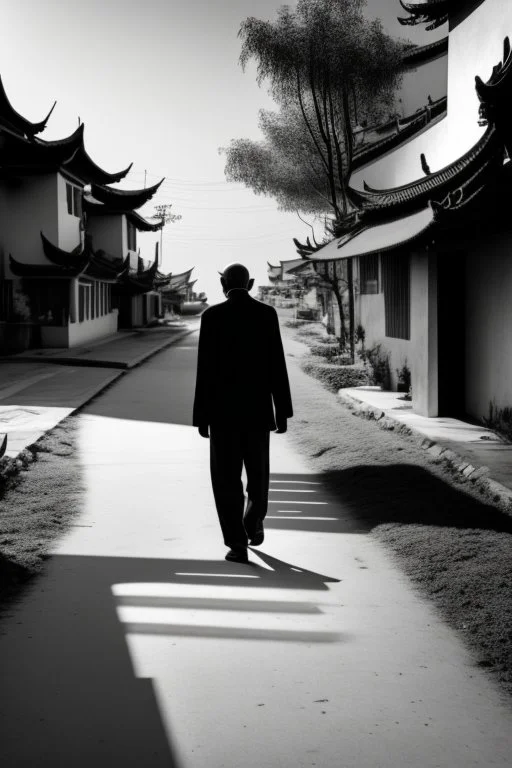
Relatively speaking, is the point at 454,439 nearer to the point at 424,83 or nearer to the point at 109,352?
the point at 109,352

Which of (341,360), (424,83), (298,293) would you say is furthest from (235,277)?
(298,293)

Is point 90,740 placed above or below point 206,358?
below

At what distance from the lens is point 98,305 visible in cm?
3647

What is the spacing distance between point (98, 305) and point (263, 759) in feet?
111

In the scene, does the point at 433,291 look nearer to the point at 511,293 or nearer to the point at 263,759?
the point at 511,293

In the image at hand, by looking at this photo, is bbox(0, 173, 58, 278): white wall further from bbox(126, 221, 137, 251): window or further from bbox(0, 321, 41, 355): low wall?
bbox(126, 221, 137, 251): window

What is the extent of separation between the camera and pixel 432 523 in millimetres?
6879

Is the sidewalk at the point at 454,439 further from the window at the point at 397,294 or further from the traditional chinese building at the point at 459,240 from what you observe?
the window at the point at 397,294

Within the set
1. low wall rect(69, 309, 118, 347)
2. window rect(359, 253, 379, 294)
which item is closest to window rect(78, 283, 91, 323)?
low wall rect(69, 309, 118, 347)

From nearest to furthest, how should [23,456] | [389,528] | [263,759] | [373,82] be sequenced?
1. [263,759]
2. [389,528]
3. [23,456]
4. [373,82]

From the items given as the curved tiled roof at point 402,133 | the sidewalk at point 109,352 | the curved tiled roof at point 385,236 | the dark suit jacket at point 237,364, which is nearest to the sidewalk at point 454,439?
the curved tiled roof at point 385,236

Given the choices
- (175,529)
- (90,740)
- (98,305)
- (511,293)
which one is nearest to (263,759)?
(90,740)

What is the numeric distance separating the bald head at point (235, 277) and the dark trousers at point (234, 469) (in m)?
0.88

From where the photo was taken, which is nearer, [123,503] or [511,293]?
[123,503]
